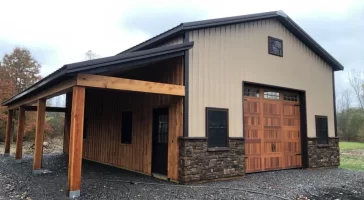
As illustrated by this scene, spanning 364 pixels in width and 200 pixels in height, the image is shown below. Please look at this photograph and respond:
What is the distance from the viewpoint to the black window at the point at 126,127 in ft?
32.6

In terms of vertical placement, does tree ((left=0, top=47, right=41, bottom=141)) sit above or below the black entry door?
above

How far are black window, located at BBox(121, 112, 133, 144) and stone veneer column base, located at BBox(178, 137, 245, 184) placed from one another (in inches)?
122

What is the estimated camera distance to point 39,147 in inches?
340

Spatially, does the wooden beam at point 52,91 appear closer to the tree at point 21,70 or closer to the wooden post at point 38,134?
the wooden post at point 38,134

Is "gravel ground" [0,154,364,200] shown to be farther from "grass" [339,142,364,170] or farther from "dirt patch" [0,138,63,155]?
"dirt patch" [0,138,63,155]

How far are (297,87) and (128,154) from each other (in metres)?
6.47

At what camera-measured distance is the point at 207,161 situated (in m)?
7.66

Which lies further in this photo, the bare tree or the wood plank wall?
the bare tree

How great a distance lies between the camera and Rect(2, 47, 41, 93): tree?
21678mm

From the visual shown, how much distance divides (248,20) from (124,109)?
513 centimetres

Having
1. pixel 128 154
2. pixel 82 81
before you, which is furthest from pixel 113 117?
pixel 82 81

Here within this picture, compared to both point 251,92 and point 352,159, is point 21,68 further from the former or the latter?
point 352,159

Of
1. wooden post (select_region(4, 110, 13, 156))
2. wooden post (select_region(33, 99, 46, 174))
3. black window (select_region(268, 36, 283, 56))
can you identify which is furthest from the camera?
wooden post (select_region(4, 110, 13, 156))

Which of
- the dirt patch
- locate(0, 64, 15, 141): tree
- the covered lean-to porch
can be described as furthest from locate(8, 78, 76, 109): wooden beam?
locate(0, 64, 15, 141): tree
